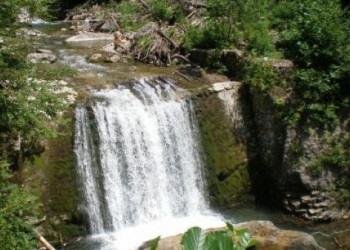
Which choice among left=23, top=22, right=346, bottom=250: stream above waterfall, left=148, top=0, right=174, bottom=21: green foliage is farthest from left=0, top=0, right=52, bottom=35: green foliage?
left=148, top=0, right=174, bottom=21: green foliage

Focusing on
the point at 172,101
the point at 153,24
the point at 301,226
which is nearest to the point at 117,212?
the point at 172,101

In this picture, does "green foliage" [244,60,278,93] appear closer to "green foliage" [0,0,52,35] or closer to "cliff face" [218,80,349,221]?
"cliff face" [218,80,349,221]

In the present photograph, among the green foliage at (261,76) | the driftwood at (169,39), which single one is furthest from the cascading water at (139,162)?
the driftwood at (169,39)

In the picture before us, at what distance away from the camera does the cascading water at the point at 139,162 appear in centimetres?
980

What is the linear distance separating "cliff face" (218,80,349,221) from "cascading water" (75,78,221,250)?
1.44m

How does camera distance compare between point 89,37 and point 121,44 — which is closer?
point 121,44

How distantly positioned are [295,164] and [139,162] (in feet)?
11.3

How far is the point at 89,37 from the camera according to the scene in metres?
17.5

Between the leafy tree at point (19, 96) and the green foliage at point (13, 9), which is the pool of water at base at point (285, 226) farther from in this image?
the green foliage at point (13, 9)

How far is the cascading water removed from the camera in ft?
32.2

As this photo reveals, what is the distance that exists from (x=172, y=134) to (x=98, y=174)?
1966mm

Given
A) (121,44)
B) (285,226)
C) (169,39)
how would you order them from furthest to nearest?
(121,44) < (169,39) < (285,226)

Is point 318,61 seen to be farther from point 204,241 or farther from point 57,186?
point 204,241

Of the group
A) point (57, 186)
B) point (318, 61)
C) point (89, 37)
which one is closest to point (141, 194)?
point (57, 186)
